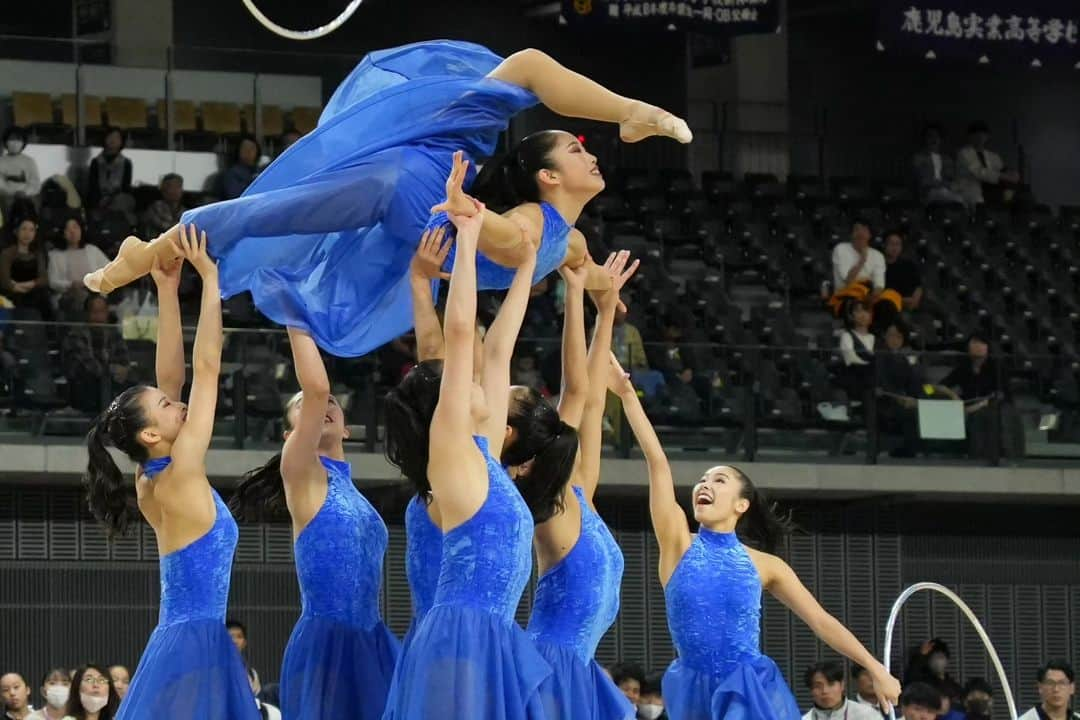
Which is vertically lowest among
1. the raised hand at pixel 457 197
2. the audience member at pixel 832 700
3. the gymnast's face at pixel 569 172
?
the audience member at pixel 832 700

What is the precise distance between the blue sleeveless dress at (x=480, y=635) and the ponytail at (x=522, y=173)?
1023 mm

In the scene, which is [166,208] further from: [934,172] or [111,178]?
[934,172]

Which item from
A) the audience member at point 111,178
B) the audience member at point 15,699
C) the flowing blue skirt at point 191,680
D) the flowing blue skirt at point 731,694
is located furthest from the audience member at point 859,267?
the flowing blue skirt at point 191,680

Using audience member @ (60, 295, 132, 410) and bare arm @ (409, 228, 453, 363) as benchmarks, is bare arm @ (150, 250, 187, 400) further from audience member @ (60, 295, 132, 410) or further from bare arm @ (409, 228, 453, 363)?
audience member @ (60, 295, 132, 410)

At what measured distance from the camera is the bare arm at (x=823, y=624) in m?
6.58

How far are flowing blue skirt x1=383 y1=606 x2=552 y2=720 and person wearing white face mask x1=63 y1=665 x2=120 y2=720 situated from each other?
4082 millimetres

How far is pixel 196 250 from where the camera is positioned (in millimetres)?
5695

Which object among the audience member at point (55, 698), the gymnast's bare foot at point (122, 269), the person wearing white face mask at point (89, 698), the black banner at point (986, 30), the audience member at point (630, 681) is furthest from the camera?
the black banner at point (986, 30)

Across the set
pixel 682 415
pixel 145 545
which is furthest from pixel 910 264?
pixel 145 545

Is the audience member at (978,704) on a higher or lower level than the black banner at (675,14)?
lower

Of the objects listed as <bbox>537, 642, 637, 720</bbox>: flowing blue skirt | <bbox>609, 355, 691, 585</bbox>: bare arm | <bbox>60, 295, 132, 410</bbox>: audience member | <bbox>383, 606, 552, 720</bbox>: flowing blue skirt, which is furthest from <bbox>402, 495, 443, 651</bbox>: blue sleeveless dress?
<bbox>60, 295, 132, 410</bbox>: audience member

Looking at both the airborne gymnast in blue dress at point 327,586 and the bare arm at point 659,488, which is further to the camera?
the bare arm at point 659,488

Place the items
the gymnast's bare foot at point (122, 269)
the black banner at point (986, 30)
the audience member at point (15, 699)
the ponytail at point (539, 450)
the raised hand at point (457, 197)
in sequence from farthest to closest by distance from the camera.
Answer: the black banner at point (986, 30) → the audience member at point (15, 699) → the gymnast's bare foot at point (122, 269) → the ponytail at point (539, 450) → the raised hand at point (457, 197)

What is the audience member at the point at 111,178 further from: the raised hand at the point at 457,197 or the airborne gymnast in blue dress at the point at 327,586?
the raised hand at the point at 457,197
